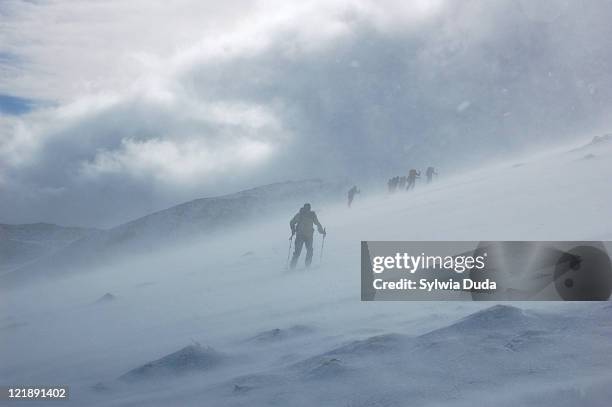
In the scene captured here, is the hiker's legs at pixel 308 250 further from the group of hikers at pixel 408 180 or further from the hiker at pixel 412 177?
the hiker at pixel 412 177

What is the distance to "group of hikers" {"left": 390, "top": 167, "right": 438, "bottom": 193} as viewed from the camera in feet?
16.5

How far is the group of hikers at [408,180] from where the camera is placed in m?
5.03

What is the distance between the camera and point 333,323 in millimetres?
4543

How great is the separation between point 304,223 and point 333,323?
1.01m

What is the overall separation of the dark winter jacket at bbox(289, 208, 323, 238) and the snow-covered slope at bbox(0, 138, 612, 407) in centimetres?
9

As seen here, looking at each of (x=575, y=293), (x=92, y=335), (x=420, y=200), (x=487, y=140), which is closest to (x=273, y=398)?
(x=92, y=335)

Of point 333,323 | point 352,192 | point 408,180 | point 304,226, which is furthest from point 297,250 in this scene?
point 408,180

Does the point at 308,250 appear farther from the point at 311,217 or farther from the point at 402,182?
the point at 402,182

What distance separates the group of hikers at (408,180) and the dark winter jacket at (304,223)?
0.73 m

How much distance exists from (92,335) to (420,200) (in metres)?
2.94

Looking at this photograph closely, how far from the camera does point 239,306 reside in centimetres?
478

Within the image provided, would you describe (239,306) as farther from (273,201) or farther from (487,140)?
(487,140)

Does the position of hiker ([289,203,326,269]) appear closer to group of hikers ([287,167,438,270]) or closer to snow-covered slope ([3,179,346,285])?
group of hikers ([287,167,438,270])

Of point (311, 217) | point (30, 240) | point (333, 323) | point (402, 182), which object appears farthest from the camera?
point (311, 217)
